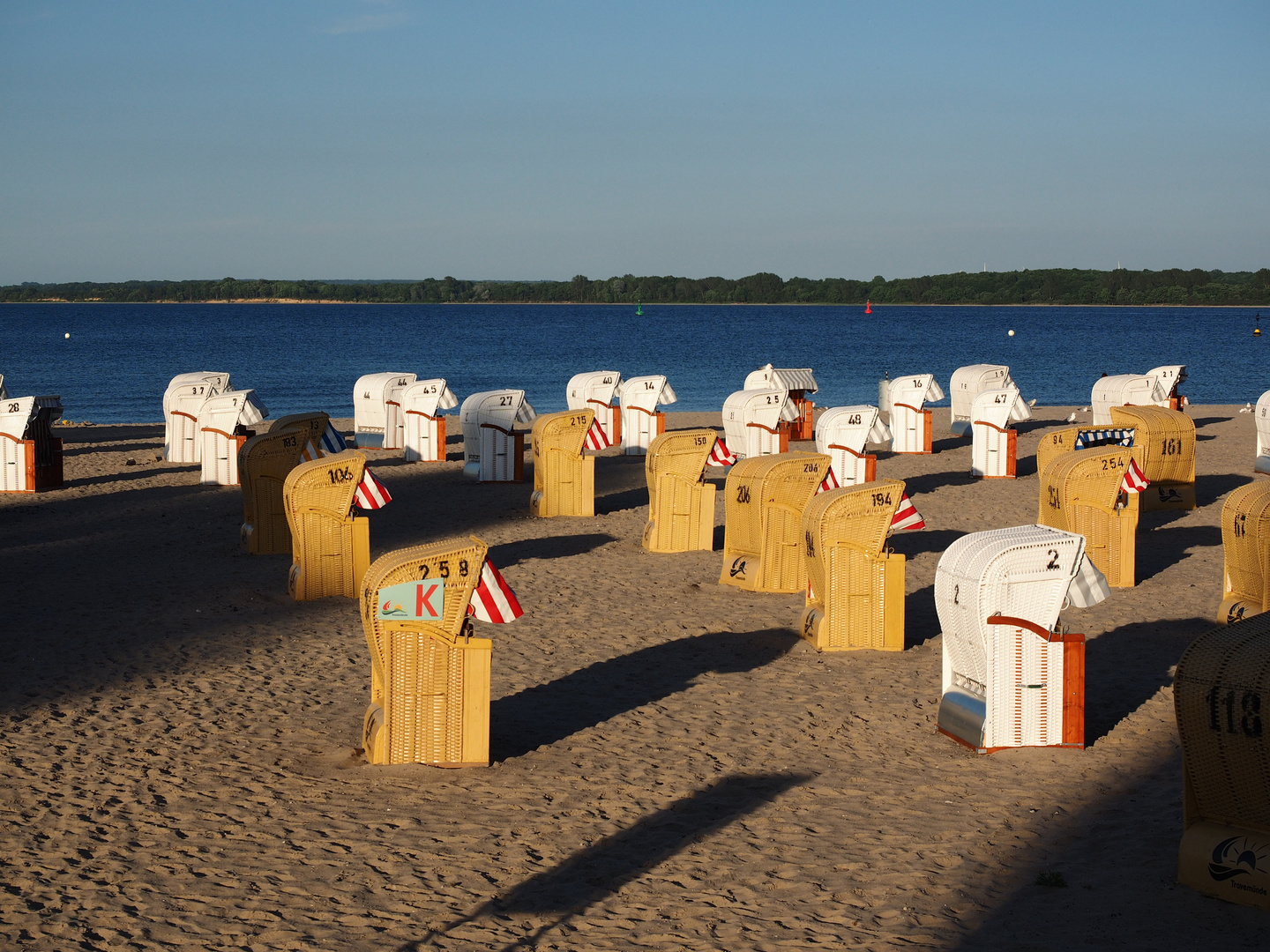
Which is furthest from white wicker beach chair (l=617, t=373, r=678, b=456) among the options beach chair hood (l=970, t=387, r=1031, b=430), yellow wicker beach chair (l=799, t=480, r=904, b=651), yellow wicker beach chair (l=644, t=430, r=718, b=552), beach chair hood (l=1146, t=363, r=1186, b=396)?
yellow wicker beach chair (l=799, t=480, r=904, b=651)

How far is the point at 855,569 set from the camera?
11688 millimetres

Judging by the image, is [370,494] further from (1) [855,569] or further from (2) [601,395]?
(2) [601,395]

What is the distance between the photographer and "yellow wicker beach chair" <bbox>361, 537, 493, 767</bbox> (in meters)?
8.52

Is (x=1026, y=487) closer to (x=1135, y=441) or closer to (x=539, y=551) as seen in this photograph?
(x=1135, y=441)

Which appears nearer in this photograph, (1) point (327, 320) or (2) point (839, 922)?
(2) point (839, 922)

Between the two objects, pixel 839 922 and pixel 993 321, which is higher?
pixel 993 321

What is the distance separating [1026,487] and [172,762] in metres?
16.9

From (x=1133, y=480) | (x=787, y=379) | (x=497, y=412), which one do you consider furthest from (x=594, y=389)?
(x=1133, y=480)

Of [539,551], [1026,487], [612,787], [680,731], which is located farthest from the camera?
[1026,487]

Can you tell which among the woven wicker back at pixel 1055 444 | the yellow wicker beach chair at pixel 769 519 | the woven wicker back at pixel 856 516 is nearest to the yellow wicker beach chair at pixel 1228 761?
the woven wicker back at pixel 856 516

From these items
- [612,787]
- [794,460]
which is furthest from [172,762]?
[794,460]

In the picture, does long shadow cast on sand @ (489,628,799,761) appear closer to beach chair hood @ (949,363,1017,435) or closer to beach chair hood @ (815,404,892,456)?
beach chair hood @ (815,404,892,456)

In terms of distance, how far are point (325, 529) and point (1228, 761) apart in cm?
1005

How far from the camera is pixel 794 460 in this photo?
45.2ft
